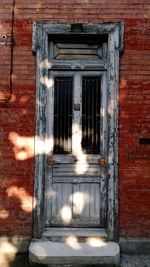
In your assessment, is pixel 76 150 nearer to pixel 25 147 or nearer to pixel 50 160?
pixel 50 160

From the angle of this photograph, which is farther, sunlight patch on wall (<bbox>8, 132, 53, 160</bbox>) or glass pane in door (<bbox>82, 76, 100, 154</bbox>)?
glass pane in door (<bbox>82, 76, 100, 154</bbox>)

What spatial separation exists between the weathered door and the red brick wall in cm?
31

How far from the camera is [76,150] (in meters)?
4.25

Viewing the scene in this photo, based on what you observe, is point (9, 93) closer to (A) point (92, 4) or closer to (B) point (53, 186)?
(B) point (53, 186)

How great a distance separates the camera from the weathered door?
13.8ft

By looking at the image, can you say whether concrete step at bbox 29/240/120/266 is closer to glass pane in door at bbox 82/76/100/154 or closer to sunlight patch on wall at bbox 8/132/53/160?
sunlight patch on wall at bbox 8/132/53/160

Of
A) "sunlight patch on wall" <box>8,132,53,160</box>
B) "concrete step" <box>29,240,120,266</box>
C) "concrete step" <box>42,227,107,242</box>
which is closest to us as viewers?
"concrete step" <box>29,240,120,266</box>

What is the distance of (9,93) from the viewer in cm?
416

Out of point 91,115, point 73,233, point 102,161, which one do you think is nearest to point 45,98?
point 91,115

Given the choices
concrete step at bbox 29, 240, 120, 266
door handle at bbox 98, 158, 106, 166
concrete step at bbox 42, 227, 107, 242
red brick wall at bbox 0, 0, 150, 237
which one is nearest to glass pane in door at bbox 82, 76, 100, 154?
door handle at bbox 98, 158, 106, 166

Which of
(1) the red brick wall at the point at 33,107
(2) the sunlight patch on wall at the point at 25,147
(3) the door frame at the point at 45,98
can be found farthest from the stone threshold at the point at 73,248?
(2) the sunlight patch on wall at the point at 25,147

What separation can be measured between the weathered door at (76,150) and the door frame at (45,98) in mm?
138

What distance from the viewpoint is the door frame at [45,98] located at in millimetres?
4070

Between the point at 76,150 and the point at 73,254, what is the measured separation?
1.51m
